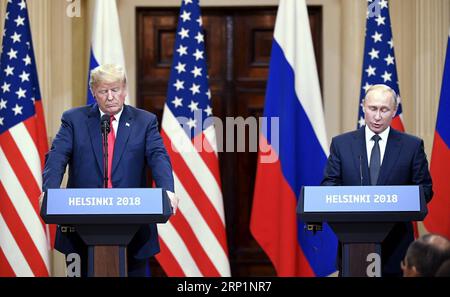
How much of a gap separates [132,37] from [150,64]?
0.27m

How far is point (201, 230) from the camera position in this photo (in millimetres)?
6348

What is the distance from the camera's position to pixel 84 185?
4496mm

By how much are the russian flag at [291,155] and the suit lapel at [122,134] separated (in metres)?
1.99

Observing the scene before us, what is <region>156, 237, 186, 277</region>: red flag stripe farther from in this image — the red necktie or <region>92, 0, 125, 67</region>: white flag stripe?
the red necktie

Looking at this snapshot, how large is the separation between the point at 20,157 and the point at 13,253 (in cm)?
67

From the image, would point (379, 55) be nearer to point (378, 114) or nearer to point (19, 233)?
point (378, 114)

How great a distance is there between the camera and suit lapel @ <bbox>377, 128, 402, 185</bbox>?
4637mm

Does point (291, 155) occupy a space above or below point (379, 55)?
below

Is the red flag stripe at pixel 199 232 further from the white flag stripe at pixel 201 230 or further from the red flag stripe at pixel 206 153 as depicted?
the red flag stripe at pixel 206 153

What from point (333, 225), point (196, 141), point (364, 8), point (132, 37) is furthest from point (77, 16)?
point (333, 225)

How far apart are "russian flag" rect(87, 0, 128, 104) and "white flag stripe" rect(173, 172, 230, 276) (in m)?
0.99

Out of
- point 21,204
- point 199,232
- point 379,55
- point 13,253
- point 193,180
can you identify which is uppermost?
point 379,55

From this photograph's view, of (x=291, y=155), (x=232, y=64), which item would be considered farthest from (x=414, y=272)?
(x=232, y=64)

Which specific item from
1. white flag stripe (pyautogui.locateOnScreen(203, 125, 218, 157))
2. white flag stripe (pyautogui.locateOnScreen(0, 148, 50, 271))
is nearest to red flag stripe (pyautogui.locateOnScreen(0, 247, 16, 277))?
white flag stripe (pyautogui.locateOnScreen(0, 148, 50, 271))
